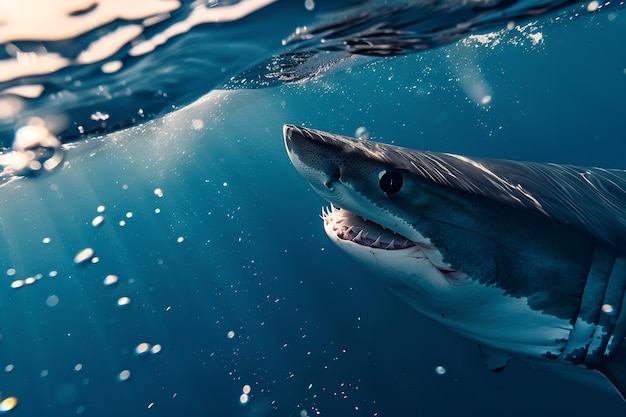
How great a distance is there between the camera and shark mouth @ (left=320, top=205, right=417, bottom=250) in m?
2.11

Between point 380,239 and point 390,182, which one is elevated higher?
point 390,182

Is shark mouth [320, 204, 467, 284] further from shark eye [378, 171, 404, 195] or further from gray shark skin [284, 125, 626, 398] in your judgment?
shark eye [378, 171, 404, 195]

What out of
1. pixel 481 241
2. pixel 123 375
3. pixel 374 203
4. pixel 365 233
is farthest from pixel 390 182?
pixel 123 375

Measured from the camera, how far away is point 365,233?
213cm

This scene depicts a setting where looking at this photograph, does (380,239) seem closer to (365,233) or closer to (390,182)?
(365,233)

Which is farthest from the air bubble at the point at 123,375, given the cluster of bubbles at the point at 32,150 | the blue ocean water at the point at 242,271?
the cluster of bubbles at the point at 32,150

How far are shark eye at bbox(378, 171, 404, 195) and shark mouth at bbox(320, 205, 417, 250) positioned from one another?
0.32m

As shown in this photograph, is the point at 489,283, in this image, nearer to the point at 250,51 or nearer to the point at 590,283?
the point at 590,283

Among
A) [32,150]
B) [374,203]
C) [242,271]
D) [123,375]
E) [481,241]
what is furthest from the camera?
[242,271]

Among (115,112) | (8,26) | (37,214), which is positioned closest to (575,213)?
(8,26)

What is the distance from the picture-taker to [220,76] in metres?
8.34

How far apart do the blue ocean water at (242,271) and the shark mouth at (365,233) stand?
239 cm

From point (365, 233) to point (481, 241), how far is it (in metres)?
0.60

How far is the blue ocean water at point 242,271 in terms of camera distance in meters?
7.93
